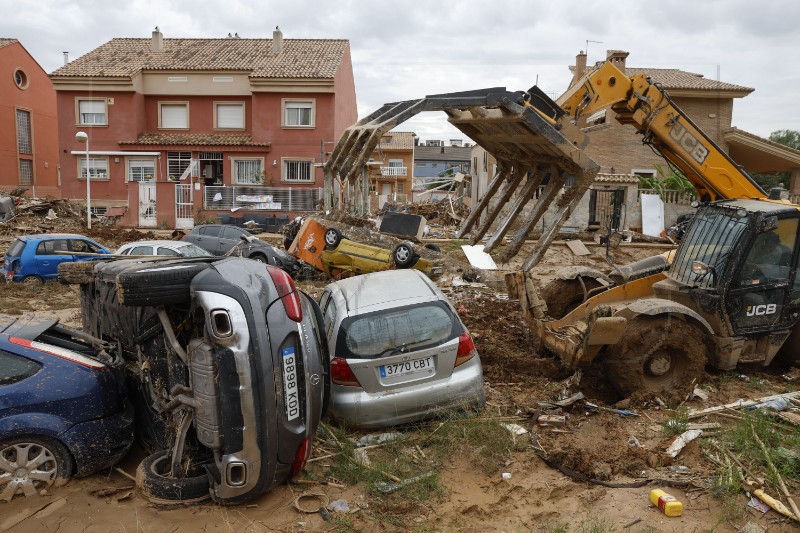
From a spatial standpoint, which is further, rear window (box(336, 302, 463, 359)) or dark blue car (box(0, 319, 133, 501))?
rear window (box(336, 302, 463, 359))

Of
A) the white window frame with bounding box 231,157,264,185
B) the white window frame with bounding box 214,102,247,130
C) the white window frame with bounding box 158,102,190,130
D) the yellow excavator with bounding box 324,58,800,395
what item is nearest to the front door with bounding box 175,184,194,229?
the white window frame with bounding box 231,157,264,185

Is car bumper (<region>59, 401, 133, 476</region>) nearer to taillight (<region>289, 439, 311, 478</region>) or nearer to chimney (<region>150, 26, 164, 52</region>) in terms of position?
taillight (<region>289, 439, 311, 478</region>)

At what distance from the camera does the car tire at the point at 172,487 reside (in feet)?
16.6

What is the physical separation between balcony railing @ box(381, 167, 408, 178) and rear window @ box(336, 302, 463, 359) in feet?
170

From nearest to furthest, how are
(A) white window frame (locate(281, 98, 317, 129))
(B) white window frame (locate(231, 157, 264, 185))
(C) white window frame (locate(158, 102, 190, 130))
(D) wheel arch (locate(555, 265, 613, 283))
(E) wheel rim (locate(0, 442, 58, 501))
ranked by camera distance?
(E) wheel rim (locate(0, 442, 58, 501)) < (D) wheel arch (locate(555, 265, 613, 283)) < (A) white window frame (locate(281, 98, 317, 129)) < (B) white window frame (locate(231, 157, 264, 185)) < (C) white window frame (locate(158, 102, 190, 130))

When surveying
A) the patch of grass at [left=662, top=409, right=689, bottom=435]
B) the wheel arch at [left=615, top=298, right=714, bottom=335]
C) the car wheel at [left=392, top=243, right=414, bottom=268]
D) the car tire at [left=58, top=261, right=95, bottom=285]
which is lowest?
the patch of grass at [left=662, top=409, right=689, bottom=435]

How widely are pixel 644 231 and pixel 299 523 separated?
23.3m

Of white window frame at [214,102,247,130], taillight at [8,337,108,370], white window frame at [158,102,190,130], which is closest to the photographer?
taillight at [8,337,108,370]

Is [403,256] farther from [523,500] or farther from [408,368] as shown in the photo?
[523,500]

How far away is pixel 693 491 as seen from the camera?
5.11 meters

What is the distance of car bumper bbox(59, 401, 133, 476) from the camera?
17.8ft

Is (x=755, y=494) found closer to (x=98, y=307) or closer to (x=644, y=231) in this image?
(x=98, y=307)

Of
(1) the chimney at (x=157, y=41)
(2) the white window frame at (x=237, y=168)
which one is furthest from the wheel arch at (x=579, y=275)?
(1) the chimney at (x=157, y=41)

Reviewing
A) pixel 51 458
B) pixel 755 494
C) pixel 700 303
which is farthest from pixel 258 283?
pixel 700 303
